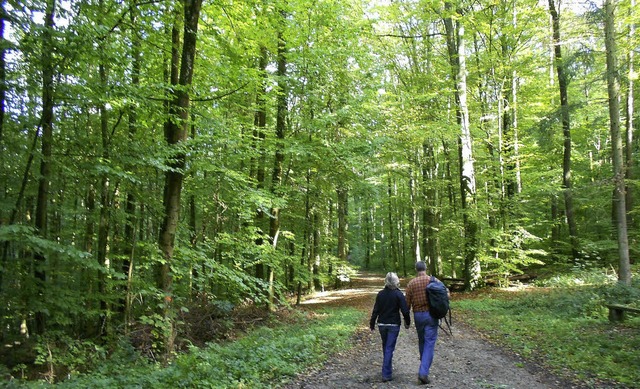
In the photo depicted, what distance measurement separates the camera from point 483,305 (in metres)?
13.0

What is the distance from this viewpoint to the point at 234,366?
627 centimetres

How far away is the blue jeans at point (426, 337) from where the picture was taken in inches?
238

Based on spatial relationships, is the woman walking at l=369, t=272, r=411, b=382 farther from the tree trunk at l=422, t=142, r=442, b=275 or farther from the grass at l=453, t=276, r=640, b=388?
the tree trunk at l=422, t=142, r=442, b=275

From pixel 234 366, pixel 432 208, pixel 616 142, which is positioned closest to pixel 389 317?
pixel 234 366

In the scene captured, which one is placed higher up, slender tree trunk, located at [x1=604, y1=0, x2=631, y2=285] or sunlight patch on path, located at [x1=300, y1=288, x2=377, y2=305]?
slender tree trunk, located at [x1=604, y1=0, x2=631, y2=285]

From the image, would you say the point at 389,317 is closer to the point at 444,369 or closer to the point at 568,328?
the point at 444,369

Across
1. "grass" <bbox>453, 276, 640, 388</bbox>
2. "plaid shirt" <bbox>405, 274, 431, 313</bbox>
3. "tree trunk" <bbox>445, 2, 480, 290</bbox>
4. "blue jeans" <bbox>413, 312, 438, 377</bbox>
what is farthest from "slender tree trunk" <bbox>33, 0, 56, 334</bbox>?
"tree trunk" <bbox>445, 2, 480, 290</bbox>

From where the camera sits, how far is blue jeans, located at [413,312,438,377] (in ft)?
19.9

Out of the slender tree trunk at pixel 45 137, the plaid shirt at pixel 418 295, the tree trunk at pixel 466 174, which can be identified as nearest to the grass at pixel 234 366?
the plaid shirt at pixel 418 295

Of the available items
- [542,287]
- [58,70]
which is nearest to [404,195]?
[542,287]

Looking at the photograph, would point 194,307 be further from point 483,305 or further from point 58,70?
point 483,305

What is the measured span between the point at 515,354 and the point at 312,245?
1348 centimetres

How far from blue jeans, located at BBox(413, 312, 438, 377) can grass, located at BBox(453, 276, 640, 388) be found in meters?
2.28

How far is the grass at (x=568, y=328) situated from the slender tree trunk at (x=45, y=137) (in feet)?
29.3
